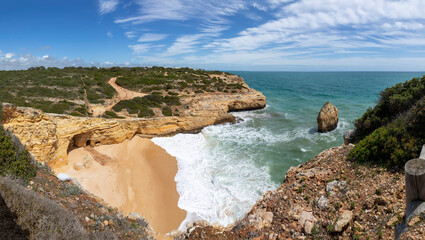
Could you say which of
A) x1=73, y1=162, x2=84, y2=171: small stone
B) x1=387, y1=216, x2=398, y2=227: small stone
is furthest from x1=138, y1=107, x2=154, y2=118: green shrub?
x1=387, y1=216, x2=398, y2=227: small stone

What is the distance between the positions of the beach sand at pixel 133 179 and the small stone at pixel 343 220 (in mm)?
6222

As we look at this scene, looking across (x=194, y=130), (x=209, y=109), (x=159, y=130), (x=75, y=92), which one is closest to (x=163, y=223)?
(x=159, y=130)

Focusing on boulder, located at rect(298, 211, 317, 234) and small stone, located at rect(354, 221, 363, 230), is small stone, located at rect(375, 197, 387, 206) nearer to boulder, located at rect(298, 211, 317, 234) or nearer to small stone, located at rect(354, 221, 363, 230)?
small stone, located at rect(354, 221, 363, 230)

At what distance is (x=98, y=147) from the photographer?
1523 cm

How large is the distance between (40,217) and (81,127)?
35.9ft

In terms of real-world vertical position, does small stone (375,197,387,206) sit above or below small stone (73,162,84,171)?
above

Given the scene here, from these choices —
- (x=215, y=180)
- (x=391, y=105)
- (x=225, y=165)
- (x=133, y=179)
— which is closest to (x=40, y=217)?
(x=133, y=179)

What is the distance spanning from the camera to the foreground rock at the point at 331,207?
482 cm

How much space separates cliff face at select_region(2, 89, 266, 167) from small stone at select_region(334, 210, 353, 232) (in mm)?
11052

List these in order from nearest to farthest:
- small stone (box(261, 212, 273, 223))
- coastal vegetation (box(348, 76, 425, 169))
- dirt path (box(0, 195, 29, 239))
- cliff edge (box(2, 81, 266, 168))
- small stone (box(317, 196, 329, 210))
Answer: dirt path (box(0, 195, 29, 239)), small stone (box(317, 196, 329, 210)), coastal vegetation (box(348, 76, 425, 169)), small stone (box(261, 212, 273, 223)), cliff edge (box(2, 81, 266, 168))

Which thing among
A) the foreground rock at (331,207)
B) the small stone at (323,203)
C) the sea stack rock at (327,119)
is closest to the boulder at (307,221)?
the foreground rock at (331,207)

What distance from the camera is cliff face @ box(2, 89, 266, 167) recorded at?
33.9 ft

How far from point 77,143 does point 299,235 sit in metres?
14.9

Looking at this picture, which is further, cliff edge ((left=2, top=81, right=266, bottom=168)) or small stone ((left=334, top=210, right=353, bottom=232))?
cliff edge ((left=2, top=81, right=266, bottom=168))
